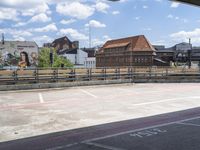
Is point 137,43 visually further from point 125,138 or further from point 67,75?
point 125,138

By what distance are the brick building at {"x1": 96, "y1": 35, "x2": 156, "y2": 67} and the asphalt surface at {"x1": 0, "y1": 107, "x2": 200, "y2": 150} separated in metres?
106

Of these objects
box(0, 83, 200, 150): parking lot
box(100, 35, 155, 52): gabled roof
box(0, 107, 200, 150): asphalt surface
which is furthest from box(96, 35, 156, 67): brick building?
box(0, 107, 200, 150): asphalt surface

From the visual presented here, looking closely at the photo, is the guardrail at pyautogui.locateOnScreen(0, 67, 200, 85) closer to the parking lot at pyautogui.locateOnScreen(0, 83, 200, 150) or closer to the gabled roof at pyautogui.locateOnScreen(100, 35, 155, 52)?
the parking lot at pyautogui.locateOnScreen(0, 83, 200, 150)

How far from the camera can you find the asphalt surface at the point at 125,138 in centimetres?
816

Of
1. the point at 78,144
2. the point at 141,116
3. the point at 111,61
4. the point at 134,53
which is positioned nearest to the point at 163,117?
the point at 141,116

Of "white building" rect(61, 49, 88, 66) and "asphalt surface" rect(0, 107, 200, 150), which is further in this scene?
"white building" rect(61, 49, 88, 66)

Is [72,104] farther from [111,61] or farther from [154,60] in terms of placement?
[111,61]

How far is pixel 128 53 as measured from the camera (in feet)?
392

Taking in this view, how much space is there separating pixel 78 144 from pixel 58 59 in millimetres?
87499

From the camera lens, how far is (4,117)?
12.7 metres

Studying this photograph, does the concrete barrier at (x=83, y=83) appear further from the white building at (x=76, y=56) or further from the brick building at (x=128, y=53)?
the white building at (x=76, y=56)

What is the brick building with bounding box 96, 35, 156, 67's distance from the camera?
383 ft

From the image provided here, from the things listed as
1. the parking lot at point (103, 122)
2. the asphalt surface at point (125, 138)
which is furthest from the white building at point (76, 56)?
the asphalt surface at point (125, 138)

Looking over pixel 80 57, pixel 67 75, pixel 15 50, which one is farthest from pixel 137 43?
pixel 67 75
